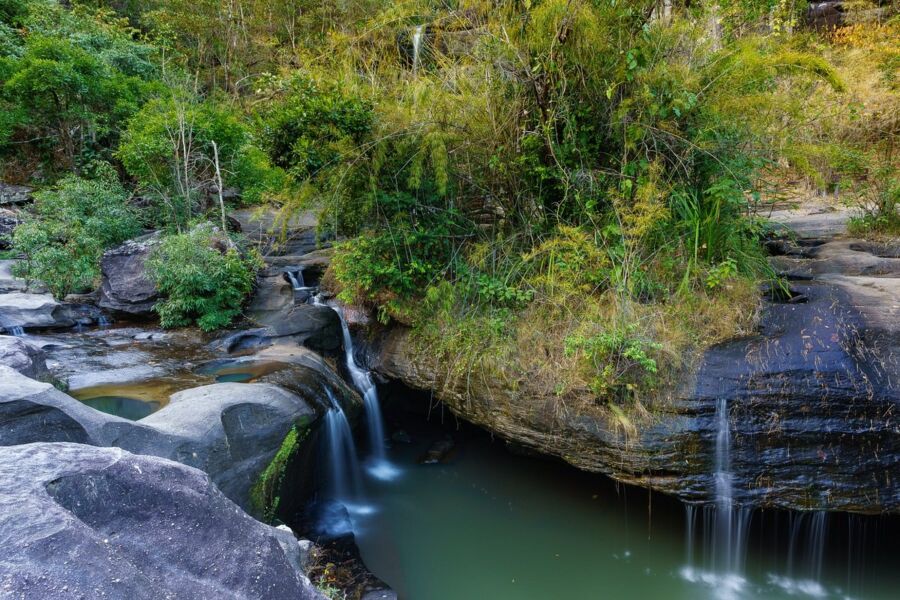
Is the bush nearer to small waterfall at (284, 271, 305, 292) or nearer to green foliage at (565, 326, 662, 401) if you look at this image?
small waterfall at (284, 271, 305, 292)

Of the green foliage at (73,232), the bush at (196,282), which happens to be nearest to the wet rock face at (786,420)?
the bush at (196,282)

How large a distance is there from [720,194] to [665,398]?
1895 mm

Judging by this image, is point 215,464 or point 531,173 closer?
point 215,464

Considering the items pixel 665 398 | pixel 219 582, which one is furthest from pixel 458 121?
pixel 219 582

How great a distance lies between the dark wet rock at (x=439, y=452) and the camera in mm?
6059

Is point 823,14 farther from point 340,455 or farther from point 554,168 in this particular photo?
point 340,455

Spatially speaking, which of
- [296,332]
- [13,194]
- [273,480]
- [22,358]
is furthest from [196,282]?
[13,194]

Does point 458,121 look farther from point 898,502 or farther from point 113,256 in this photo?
point 113,256

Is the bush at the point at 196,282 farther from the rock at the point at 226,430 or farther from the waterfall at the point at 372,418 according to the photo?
the rock at the point at 226,430

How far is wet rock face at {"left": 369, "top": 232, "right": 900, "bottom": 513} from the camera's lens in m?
3.88

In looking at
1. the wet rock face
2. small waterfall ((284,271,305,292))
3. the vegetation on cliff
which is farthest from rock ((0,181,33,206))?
the wet rock face

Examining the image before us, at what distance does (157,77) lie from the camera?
11.7 metres

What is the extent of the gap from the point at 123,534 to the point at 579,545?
414 cm

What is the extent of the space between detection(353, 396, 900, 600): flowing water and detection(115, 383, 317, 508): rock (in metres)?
1.31
